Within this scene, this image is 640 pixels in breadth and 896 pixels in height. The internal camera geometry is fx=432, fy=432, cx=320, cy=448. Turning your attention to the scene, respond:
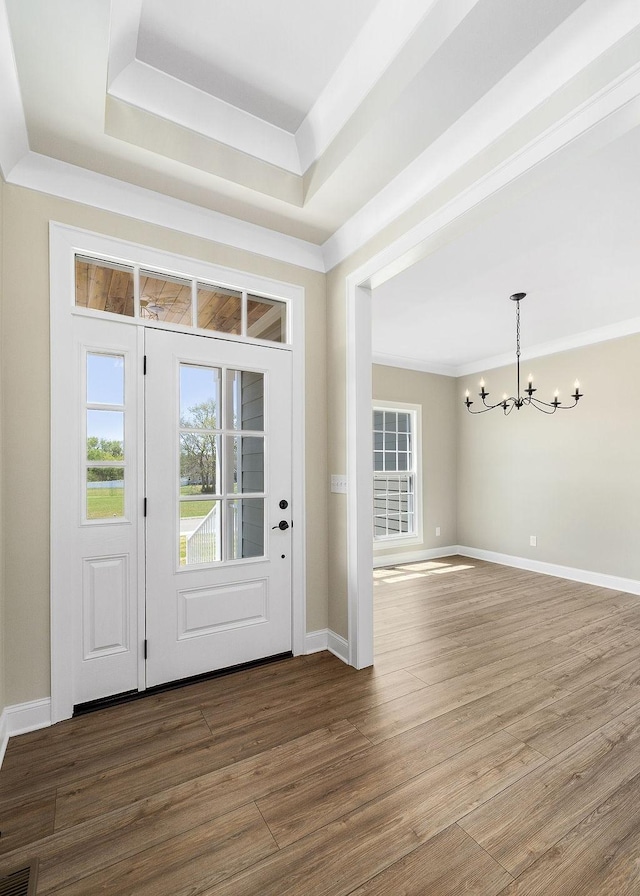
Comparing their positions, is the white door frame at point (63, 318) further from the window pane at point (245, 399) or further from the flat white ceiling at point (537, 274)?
the flat white ceiling at point (537, 274)

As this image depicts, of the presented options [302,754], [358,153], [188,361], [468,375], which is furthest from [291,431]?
[468,375]

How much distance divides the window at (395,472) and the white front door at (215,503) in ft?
10.8

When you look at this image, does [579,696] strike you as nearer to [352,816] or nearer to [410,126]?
[352,816]

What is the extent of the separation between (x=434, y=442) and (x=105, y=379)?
4922mm

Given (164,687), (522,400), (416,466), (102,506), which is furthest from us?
(416,466)

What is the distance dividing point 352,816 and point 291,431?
2.04m

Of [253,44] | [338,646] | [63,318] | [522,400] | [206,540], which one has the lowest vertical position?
[338,646]

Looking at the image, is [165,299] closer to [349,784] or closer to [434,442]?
[349,784]

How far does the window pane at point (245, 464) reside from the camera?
9.05ft

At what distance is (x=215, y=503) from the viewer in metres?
2.71

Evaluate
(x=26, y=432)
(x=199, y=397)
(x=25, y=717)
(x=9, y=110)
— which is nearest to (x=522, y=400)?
(x=199, y=397)

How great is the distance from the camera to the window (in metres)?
6.07

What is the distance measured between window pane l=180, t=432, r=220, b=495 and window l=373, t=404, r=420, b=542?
3.60 metres

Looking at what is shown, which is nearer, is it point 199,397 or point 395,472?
point 199,397
